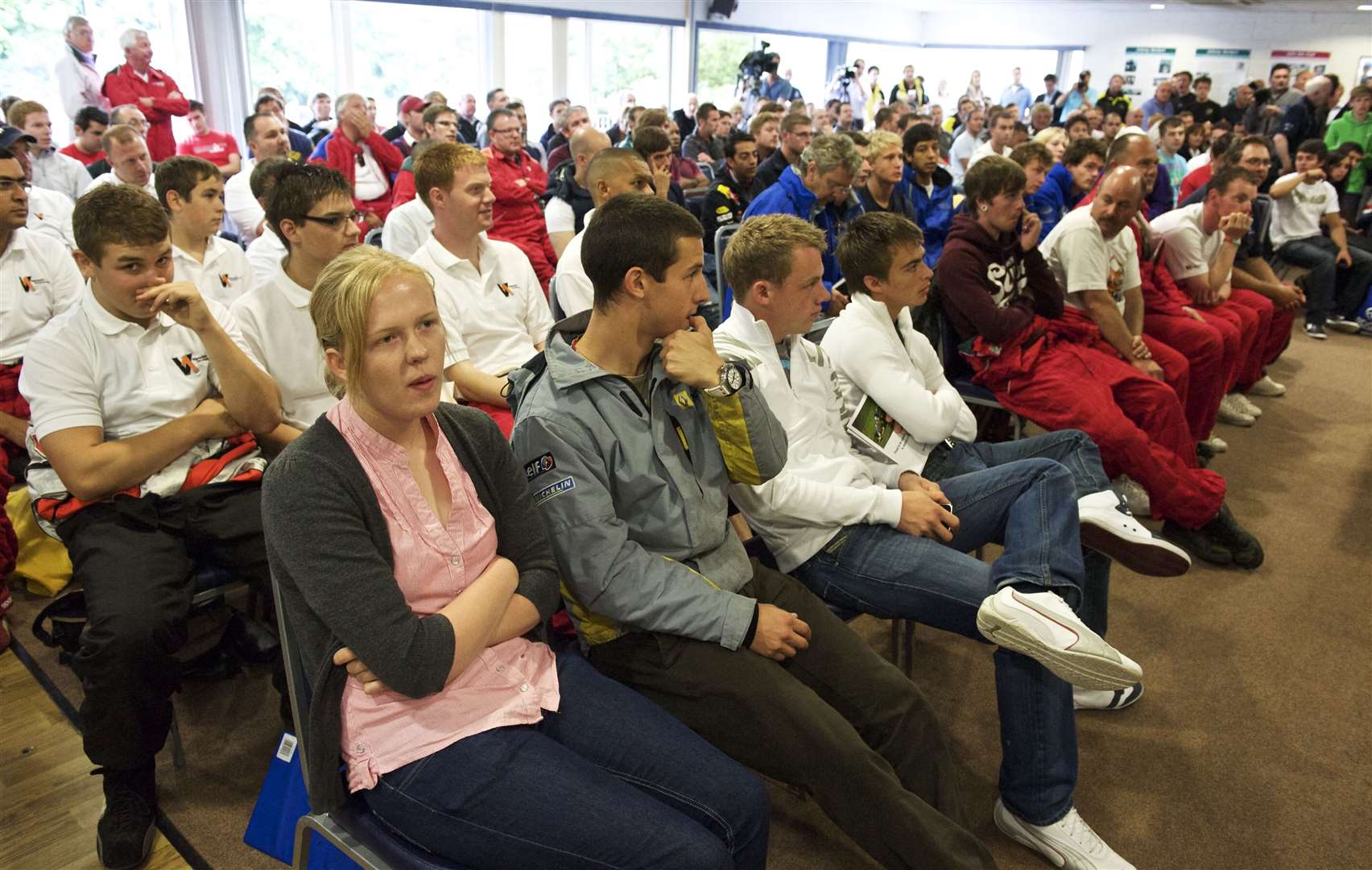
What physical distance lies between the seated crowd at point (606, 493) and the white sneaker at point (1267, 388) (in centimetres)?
184

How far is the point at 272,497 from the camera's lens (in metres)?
1.17

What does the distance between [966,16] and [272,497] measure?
21.5m

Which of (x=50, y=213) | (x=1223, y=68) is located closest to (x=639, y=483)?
(x=50, y=213)

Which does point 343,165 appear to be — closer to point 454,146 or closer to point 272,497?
point 454,146

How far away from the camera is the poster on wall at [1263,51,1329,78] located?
14641mm

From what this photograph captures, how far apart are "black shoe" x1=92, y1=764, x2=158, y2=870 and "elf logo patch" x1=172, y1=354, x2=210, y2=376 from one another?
85 cm

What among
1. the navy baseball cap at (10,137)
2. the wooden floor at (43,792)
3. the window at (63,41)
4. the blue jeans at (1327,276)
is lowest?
the wooden floor at (43,792)

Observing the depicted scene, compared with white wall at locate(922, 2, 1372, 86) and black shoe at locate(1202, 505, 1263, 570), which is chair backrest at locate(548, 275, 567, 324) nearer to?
black shoe at locate(1202, 505, 1263, 570)

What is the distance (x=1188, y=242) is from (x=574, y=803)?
13.6ft

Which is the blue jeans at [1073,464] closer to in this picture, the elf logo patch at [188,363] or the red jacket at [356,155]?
the elf logo patch at [188,363]

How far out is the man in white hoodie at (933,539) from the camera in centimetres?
172

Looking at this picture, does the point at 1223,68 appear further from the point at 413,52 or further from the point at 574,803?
the point at 574,803

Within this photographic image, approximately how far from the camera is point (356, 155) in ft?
17.9

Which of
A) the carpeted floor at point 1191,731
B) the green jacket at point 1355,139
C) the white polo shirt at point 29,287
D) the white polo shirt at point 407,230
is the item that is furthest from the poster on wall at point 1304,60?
the white polo shirt at point 29,287
